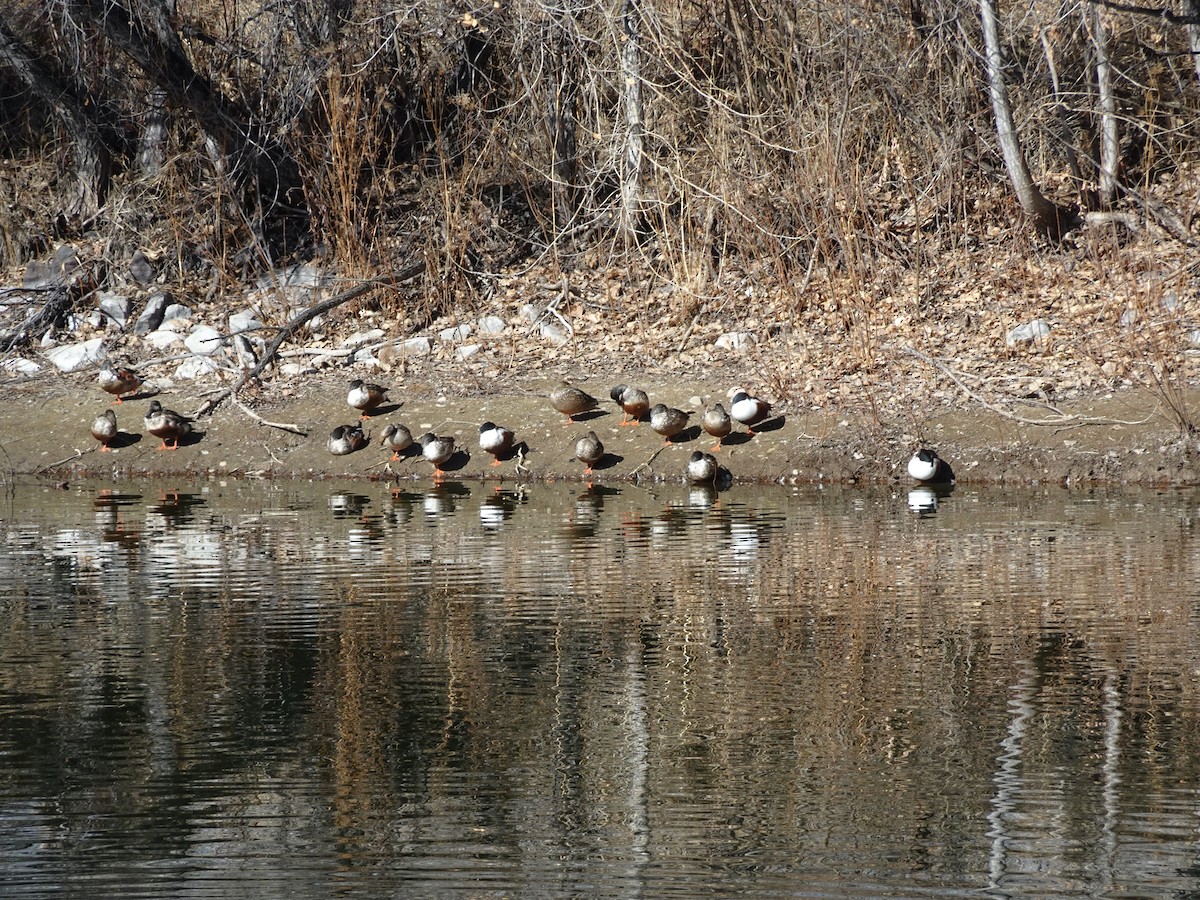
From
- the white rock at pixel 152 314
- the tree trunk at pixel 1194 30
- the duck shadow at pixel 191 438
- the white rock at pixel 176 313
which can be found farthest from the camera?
the white rock at pixel 176 313

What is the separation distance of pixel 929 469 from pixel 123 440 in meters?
7.46

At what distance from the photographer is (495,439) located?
12.8 metres

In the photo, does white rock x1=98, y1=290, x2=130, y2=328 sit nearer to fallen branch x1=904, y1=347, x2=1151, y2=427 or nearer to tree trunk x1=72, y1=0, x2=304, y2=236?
tree trunk x1=72, y1=0, x2=304, y2=236

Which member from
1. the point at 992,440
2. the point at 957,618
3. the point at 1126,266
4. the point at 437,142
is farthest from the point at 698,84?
the point at 957,618

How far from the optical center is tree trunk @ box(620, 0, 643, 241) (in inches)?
628

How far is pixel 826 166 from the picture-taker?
15.4 metres

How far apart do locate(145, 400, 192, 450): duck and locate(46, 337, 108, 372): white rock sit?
90.8 inches

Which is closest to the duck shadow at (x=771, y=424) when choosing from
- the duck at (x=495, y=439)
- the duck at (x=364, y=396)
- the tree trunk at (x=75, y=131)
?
the duck at (x=495, y=439)

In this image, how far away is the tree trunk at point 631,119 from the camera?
1595cm

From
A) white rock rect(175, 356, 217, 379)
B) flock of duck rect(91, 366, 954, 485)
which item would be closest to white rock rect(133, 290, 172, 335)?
white rock rect(175, 356, 217, 379)

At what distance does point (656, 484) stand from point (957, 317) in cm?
422

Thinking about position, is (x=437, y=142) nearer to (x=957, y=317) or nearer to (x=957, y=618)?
(x=957, y=317)

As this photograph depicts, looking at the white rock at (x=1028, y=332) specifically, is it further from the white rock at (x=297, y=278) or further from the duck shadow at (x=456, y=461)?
the white rock at (x=297, y=278)

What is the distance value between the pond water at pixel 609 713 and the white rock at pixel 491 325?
6336 mm
